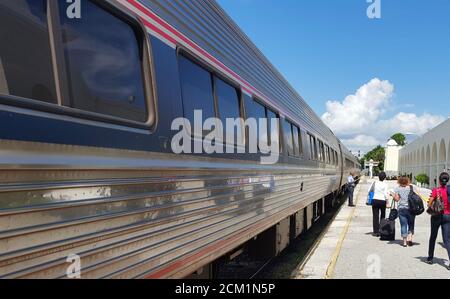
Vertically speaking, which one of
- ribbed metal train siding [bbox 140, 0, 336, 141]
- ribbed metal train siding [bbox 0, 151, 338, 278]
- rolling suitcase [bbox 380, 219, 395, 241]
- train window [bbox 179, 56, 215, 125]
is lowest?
rolling suitcase [bbox 380, 219, 395, 241]

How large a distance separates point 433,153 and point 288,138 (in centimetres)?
4615

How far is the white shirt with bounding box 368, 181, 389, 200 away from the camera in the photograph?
1162cm

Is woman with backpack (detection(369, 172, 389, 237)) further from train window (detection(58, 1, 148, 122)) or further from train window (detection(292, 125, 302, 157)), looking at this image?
train window (detection(58, 1, 148, 122))

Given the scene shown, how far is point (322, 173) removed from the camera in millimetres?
13383

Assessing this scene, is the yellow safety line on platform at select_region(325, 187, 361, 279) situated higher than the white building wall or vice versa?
the white building wall

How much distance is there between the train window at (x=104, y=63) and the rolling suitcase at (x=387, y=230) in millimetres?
8710

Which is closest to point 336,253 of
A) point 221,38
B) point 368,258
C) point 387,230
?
point 368,258

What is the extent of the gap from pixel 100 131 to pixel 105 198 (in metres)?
0.36

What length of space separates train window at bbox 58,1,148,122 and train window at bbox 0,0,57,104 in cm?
16

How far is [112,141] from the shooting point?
8.94 feet

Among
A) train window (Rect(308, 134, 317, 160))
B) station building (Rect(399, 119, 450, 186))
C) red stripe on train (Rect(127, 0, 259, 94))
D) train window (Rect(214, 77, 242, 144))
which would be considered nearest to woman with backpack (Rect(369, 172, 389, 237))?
train window (Rect(308, 134, 317, 160))

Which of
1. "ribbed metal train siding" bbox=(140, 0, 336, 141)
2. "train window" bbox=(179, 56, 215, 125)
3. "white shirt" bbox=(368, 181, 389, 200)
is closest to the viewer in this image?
"ribbed metal train siding" bbox=(140, 0, 336, 141)

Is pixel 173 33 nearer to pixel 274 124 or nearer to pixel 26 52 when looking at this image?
pixel 26 52

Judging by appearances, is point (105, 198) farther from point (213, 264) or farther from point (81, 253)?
point (213, 264)
